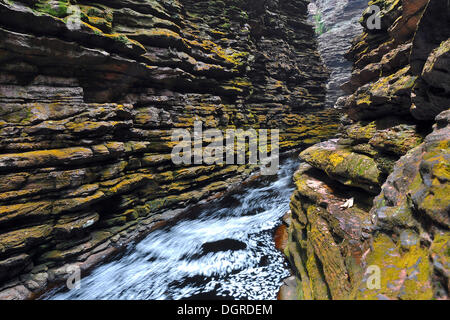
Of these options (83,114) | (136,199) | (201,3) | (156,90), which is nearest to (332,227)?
(136,199)

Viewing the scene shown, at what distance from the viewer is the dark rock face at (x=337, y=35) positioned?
5081 cm

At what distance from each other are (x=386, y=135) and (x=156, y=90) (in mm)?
15574

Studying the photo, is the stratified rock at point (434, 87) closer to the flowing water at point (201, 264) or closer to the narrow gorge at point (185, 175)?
the narrow gorge at point (185, 175)

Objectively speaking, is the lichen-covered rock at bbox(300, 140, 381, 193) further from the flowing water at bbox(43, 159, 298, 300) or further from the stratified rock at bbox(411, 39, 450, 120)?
the flowing water at bbox(43, 159, 298, 300)

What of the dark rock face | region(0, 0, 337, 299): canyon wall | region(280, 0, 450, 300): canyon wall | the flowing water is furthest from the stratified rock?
the dark rock face

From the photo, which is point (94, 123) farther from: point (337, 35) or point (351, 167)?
point (337, 35)

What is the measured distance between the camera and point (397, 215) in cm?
374

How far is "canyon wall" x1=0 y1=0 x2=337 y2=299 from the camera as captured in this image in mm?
9516

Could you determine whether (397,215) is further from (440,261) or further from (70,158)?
(70,158)

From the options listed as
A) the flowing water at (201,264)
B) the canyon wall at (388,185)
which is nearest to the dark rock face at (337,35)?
the canyon wall at (388,185)

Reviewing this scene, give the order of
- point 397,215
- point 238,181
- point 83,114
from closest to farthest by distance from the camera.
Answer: point 397,215 < point 83,114 < point 238,181

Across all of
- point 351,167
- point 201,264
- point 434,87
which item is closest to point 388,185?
point 434,87

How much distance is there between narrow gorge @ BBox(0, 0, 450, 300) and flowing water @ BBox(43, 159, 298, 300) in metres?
0.09
